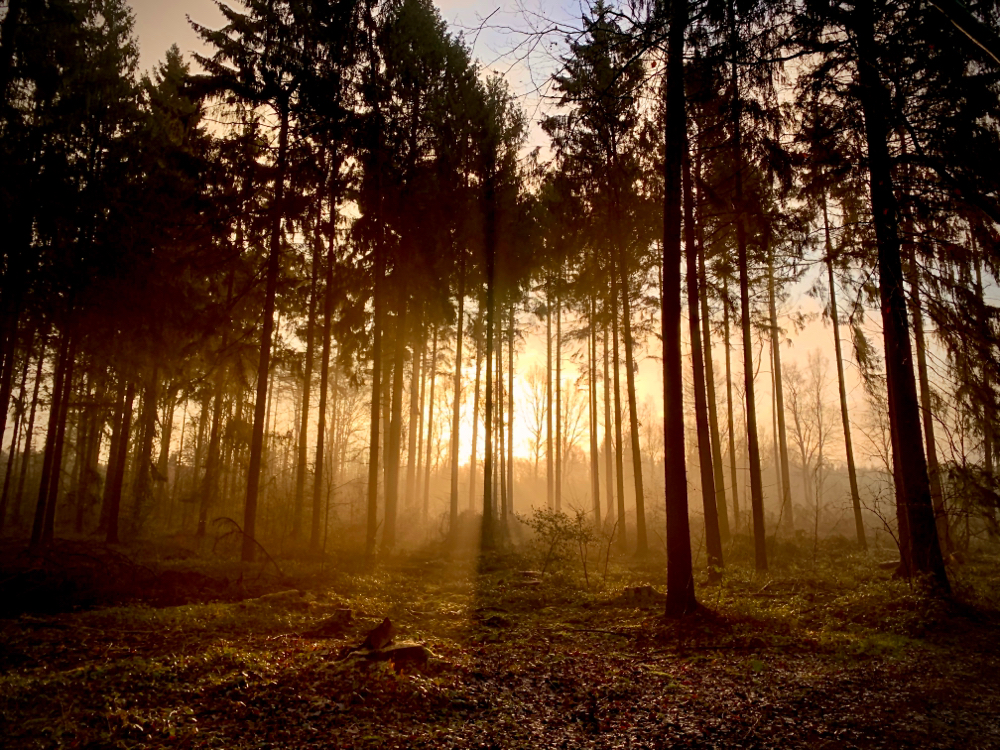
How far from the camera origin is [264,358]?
13.4 m

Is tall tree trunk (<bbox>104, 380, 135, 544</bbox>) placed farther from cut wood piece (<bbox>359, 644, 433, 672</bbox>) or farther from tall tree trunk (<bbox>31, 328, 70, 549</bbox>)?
cut wood piece (<bbox>359, 644, 433, 672</bbox>)

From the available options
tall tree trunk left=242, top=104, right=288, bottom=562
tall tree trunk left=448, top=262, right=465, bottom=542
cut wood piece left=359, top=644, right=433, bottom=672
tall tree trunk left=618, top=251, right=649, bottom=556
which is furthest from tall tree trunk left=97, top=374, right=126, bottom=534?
tall tree trunk left=618, top=251, right=649, bottom=556

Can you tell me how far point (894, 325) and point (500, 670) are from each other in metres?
8.87

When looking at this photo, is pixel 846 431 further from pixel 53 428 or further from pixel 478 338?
pixel 53 428

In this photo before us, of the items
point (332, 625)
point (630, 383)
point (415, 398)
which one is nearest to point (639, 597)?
point (332, 625)

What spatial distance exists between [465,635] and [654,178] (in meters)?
11.5

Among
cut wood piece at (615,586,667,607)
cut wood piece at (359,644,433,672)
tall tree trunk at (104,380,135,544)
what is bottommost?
cut wood piece at (615,586,667,607)

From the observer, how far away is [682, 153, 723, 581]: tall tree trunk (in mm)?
11773

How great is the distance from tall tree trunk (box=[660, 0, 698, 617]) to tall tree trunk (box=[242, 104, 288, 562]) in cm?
939

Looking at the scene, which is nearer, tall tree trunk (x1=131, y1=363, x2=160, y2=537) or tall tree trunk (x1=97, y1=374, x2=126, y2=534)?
tall tree trunk (x1=131, y1=363, x2=160, y2=537)

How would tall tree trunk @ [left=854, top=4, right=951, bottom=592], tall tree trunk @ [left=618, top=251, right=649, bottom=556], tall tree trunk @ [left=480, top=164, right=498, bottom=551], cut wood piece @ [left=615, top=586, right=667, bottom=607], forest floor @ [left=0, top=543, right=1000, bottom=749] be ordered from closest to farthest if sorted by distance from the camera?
forest floor @ [left=0, top=543, right=1000, bottom=749] < tall tree trunk @ [left=854, top=4, right=951, bottom=592] < cut wood piece @ [left=615, top=586, right=667, bottom=607] < tall tree trunk @ [left=618, top=251, right=649, bottom=556] < tall tree trunk @ [left=480, top=164, right=498, bottom=551]

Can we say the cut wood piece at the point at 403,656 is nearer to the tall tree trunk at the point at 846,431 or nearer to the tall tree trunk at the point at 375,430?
the tall tree trunk at the point at 375,430

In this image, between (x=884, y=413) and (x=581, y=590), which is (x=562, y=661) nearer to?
(x=581, y=590)

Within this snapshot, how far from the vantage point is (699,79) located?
959 centimetres
